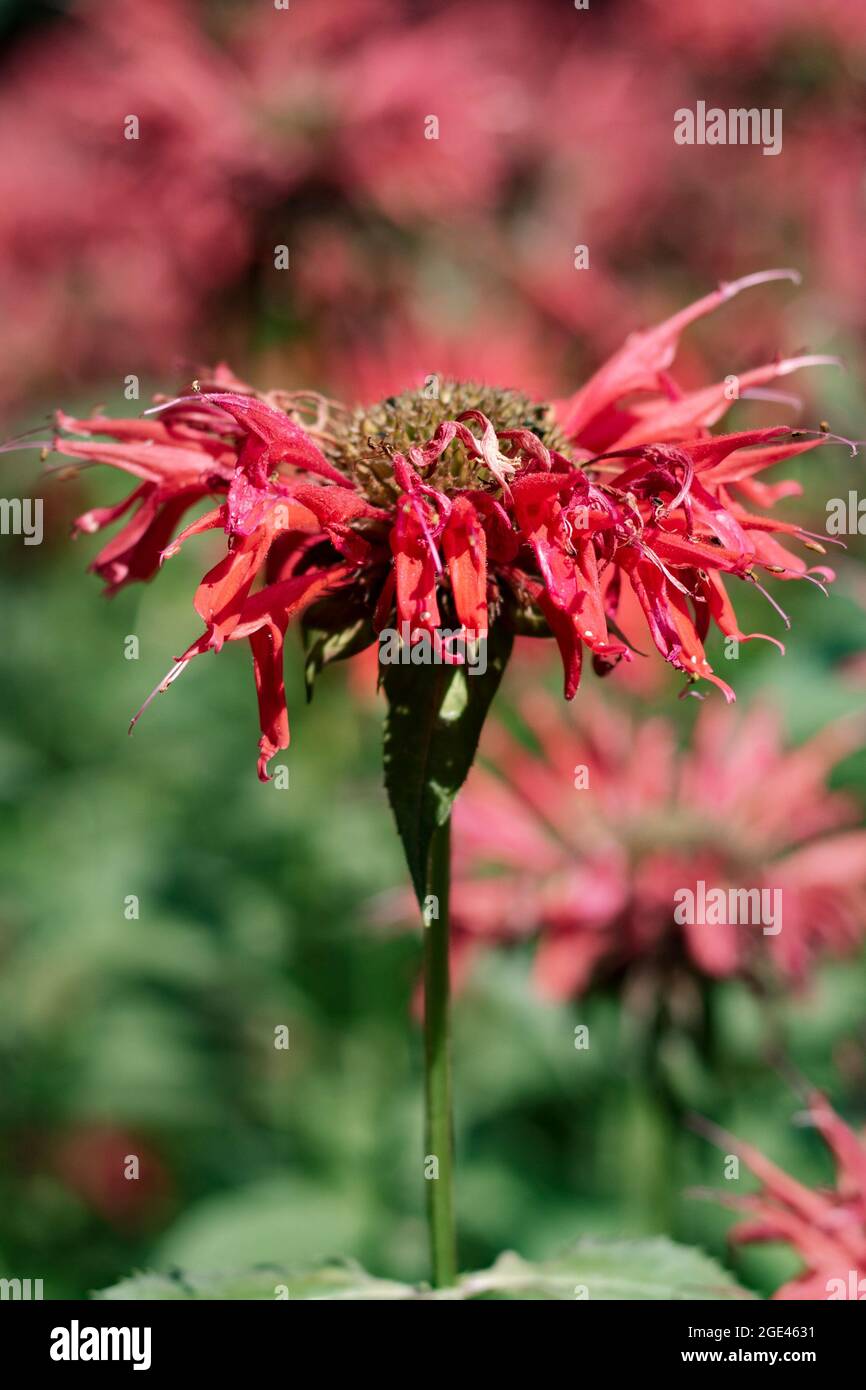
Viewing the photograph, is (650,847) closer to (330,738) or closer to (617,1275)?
(330,738)

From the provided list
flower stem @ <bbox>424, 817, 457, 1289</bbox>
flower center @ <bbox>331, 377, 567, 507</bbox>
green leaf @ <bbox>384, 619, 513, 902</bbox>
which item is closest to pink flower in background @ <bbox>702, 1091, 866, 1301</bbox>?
flower stem @ <bbox>424, 817, 457, 1289</bbox>

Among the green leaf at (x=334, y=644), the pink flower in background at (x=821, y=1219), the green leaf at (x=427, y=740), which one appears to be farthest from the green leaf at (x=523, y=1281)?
the green leaf at (x=334, y=644)

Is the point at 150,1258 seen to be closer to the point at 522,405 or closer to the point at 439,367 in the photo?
the point at 522,405

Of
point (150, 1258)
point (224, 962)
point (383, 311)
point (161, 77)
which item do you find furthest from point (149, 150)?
point (150, 1258)

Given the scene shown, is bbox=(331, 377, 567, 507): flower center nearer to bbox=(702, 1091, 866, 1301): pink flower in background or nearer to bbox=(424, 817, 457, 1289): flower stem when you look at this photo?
bbox=(424, 817, 457, 1289): flower stem

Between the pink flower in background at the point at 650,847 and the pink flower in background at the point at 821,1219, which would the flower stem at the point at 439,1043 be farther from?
the pink flower in background at the point at 650,847

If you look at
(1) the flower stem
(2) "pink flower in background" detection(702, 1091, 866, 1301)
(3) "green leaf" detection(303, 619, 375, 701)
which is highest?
(3) "green leaf" detection(303, 619, 375, 701)

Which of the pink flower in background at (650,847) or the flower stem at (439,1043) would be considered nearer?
the flower stem at (439,1043)
